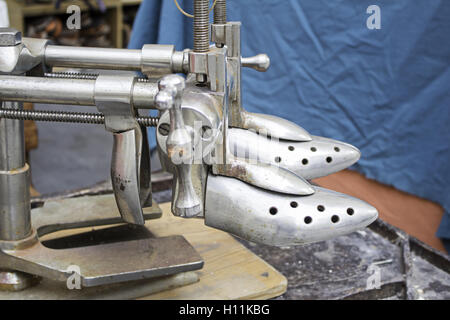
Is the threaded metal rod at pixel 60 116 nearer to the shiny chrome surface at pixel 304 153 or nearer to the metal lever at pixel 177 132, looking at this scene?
the metal lever at pixel 177 132

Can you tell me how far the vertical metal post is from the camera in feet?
2.27

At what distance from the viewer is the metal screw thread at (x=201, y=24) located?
24.1 inches

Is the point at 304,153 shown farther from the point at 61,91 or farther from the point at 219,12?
the point at 61,91

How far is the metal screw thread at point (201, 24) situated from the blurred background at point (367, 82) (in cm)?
63

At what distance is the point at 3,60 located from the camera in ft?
2.15

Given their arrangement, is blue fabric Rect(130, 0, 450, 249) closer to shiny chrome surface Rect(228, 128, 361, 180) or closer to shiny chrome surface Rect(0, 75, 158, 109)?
shiny chrome surface Rect(228, 128, 361, 180)

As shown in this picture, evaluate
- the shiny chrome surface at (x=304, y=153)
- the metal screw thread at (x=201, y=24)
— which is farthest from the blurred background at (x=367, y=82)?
the metal screw thread at (x=201, y=24)

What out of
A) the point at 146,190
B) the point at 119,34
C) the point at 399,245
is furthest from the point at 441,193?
the point at 119,34

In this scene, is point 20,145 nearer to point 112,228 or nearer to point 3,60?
point 3,60

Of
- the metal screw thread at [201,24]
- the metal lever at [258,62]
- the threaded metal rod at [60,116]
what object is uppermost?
the metal screw thread at [201,24]

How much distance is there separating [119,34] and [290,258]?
2327 mm

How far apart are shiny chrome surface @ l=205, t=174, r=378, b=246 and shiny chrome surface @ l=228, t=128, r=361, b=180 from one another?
0.58ft

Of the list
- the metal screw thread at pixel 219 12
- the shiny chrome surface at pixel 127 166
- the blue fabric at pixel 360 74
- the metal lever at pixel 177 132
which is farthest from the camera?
the blue fabric at pixel 360 74

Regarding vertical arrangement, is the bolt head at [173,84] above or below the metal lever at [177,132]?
above
